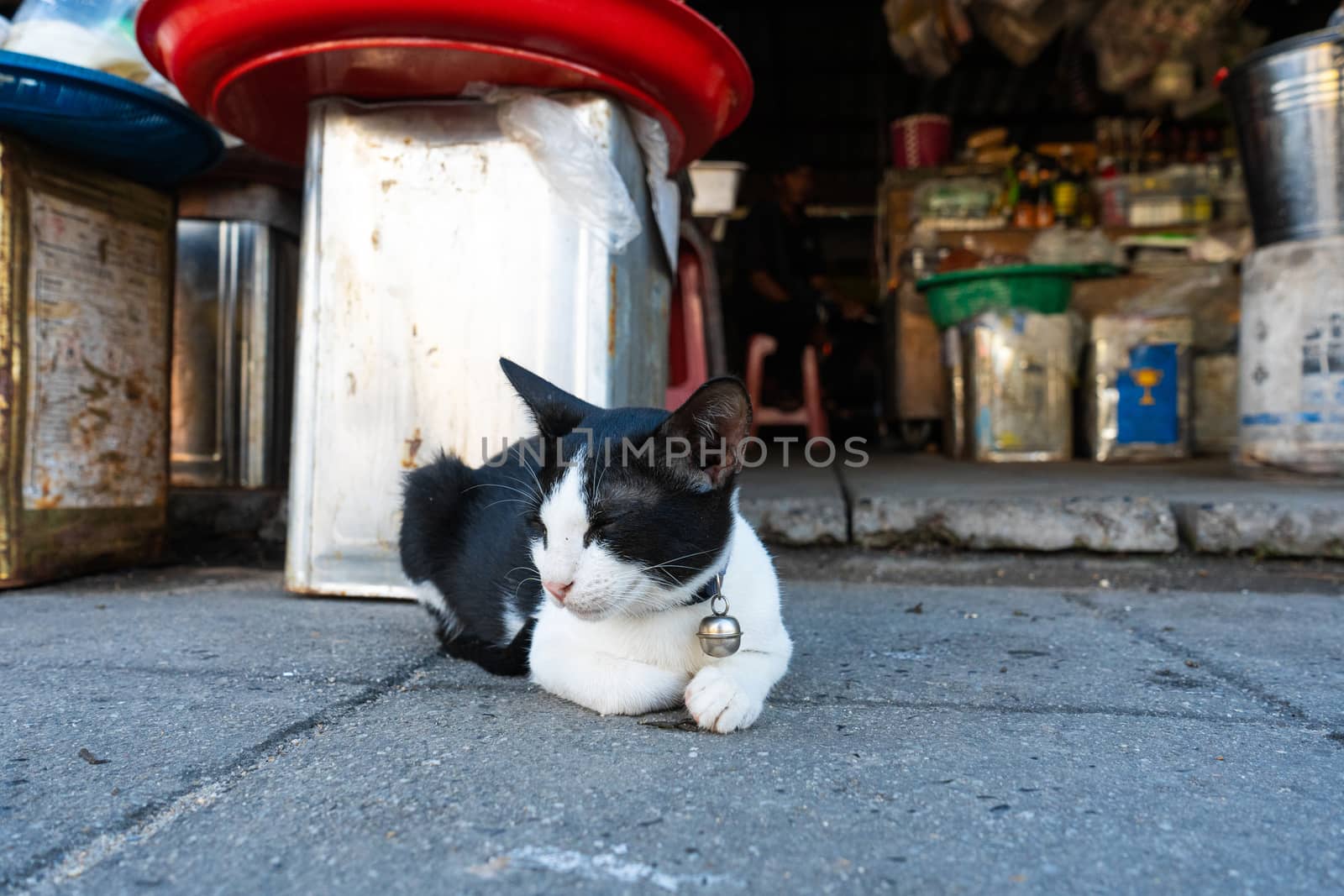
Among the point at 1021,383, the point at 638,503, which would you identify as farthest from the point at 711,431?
the point at 1021,383

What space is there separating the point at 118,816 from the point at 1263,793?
4.11ft

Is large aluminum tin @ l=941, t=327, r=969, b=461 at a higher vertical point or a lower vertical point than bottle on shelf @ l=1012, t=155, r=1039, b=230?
lower

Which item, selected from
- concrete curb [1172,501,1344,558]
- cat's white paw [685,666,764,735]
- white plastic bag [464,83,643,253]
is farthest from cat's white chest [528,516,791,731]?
concrete curb [1172,501,1344,558]

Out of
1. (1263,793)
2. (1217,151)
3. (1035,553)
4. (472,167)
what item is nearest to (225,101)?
(472,167)

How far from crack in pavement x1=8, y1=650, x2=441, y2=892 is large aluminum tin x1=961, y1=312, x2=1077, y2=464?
3.81 meters

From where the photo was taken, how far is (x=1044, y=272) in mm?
4340

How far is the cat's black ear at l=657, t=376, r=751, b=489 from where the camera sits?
1.27 metres

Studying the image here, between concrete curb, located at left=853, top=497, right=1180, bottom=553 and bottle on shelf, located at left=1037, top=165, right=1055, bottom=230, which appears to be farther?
bottle on shelf, located at left=1037, top=165, right=1055, bottom=230

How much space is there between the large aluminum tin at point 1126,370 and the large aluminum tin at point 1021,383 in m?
0.15

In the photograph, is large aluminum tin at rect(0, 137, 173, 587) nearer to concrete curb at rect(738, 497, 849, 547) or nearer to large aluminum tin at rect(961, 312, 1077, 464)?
concrete curb at rect(738, 497, 849, 547)

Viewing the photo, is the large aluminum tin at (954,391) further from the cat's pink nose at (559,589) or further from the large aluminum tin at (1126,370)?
the cat's pink nose at (559,589)

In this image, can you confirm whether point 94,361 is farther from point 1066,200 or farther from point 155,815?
point 1066,200

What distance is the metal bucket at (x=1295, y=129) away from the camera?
2.93 meters

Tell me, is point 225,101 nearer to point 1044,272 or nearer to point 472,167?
point 472,167
